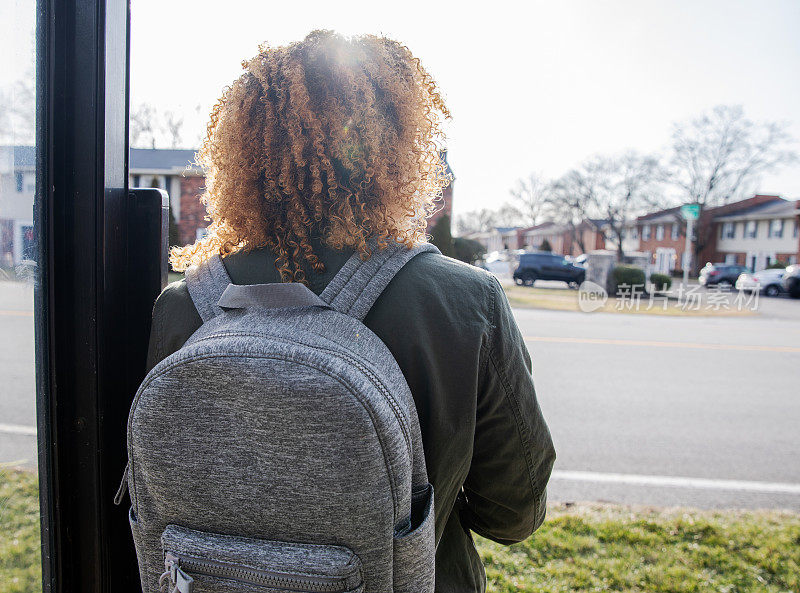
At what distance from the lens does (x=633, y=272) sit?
2506cm

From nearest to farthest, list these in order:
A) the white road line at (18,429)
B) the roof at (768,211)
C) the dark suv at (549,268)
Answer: the white road line at (18,429) → the dark suv at (549,268) → the roof at (768,211)

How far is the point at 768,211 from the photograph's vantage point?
47969mm

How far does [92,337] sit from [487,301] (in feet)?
2.96

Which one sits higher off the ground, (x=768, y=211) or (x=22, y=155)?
(x=768, y=211)

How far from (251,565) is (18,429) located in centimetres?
74

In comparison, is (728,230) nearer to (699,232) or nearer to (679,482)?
(699,232)

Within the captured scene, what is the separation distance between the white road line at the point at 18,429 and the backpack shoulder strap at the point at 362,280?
81 centimetres

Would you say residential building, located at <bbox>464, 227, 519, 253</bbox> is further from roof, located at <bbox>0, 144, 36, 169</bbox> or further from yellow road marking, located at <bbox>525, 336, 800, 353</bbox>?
roof, located at <bbox>0, 144, 36, 169</bbox>

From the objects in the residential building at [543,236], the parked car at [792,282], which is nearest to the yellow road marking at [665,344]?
the parked car at [792,282]

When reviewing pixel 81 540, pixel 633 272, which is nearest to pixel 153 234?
pixel 81 540

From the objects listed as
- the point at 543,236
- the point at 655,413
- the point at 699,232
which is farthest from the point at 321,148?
the point at 543,236

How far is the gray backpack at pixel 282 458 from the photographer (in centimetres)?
95

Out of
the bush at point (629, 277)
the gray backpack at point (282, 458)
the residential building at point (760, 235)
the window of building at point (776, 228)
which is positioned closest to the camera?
the gray backpack at point (282, 458)

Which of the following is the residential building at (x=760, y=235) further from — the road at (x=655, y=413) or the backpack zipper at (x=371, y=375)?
the backpack zipper at (x=371, y=375)
